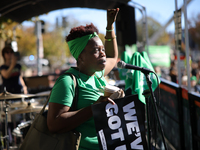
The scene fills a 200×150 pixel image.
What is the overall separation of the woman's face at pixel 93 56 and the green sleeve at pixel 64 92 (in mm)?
200

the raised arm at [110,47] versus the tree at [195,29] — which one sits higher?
the tree at [195,29]

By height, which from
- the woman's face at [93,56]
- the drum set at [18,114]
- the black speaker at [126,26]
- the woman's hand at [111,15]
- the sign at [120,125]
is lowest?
the drum set at [18,114]

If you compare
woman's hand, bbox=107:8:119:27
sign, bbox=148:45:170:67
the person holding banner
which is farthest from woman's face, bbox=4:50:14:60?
sign, bbox=148:45:170:67

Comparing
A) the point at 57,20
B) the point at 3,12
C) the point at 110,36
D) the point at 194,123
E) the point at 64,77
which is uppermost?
the point at 57,20

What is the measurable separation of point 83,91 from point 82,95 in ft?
0.10

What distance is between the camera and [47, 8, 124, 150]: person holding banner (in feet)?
5.71

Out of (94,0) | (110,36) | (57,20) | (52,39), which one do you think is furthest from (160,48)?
(52,39)

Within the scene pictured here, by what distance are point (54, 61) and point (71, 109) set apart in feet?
116

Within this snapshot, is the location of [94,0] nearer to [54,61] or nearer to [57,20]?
[57,20]

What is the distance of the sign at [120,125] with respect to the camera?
181 centimetres

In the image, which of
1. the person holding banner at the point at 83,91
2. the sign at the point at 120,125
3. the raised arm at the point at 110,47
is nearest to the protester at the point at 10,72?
the raised arm at the point at 110,47

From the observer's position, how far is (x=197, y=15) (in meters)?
52.8

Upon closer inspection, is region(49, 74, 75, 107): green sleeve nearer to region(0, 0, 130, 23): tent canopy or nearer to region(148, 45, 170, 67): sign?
region(0, 0, 130, 23): tent canopy

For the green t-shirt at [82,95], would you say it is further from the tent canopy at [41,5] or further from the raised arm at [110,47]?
the tent canopy at [41,5]
